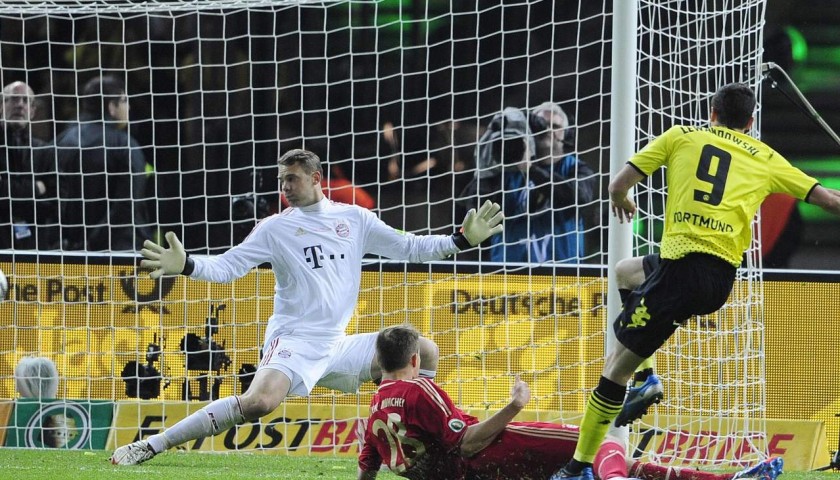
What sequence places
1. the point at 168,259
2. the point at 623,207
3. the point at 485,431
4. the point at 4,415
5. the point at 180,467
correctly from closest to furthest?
the point at 485,431
the point at 623,207
the point at 168,259
the point at 180,467
the point at 4,415

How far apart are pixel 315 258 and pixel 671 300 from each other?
96.0 inches

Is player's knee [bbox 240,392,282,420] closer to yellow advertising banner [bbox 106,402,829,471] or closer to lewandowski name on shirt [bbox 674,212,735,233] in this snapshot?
yellow advertising banner [bbox 106,402,829,471]

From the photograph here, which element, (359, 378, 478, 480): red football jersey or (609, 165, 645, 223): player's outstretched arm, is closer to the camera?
(359, 378, 478, 480): red football jersey

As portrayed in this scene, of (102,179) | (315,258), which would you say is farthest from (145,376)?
(315,258)

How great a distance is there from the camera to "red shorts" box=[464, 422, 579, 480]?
535 cm

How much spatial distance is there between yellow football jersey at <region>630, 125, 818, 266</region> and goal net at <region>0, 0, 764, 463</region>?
2.96 metres

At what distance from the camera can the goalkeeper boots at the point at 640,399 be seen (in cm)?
596

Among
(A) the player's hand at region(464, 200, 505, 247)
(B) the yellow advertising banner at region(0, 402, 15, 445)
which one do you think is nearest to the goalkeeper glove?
(A) the player's hand at region(464, 200, 505, 247)

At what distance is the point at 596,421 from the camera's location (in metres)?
5.30

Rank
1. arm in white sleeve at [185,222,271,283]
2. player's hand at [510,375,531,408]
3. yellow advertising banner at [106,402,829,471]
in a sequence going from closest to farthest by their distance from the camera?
player's hand at [510,375,531,408] < arm in white sleeve at [185,222,271,283] < yellow advertising banner at [106,402,829,471]

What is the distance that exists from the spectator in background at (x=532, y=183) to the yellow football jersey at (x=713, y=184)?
3565mm

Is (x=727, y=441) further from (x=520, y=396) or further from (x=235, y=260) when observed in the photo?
(x=520, y=396)

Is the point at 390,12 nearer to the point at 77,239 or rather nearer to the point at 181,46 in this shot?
the point at 181,46

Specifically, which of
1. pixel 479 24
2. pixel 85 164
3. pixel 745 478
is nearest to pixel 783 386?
pixel 479 24
